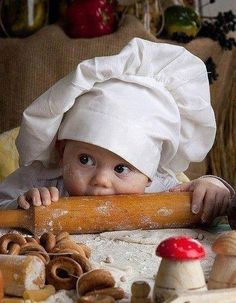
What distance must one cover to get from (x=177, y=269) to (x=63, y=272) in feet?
0.61

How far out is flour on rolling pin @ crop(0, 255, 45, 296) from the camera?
0.94m

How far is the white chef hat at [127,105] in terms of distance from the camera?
1.51 m

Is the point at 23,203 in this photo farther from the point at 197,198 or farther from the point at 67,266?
the point at 67,266

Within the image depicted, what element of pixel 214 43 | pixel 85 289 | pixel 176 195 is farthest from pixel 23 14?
pixel 85 289

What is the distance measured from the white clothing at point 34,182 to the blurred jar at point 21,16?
1.29m

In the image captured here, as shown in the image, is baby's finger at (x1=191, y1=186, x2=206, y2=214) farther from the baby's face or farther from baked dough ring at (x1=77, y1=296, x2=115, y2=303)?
baked dough ring at (x1=77, y1=296, x2=115, y2=303)

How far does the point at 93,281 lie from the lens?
926 mm

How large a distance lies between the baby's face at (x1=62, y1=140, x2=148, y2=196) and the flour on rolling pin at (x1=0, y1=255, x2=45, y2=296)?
53 centimetres

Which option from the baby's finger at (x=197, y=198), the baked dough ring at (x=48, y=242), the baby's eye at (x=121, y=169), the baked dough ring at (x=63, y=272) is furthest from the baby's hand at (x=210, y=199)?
the baked dough ring at (x=63, y=272)

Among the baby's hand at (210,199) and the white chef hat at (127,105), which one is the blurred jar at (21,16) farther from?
the baby's hand at (210,199)

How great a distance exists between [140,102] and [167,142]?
0.37 feet

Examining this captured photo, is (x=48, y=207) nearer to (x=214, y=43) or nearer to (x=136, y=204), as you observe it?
(x=136, y=204)

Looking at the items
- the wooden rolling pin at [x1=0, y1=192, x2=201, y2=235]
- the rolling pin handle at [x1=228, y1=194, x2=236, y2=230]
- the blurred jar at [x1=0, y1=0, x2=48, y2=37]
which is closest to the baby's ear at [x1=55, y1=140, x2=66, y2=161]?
the wooden rolling pin at [x1=0, y1=192, x2=201, y2=235]

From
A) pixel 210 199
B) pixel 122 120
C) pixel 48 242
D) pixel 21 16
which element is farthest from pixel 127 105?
pixel 21 16
